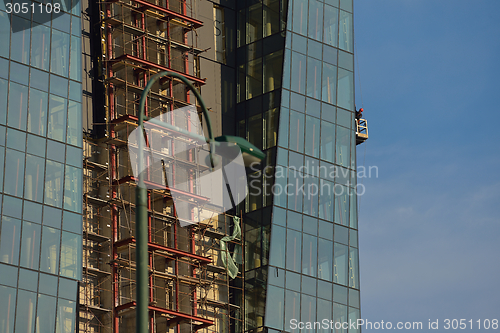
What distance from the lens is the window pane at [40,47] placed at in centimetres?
4847

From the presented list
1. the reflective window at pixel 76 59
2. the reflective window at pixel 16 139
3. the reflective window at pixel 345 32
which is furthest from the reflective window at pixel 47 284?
the reflective window at pixel 345 32

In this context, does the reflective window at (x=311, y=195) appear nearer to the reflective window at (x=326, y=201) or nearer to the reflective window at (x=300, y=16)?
the reflective window at (x=326, y=201)

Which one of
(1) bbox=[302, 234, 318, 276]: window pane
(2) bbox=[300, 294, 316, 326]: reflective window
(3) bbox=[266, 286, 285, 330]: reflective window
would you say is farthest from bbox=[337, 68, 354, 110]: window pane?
(3) bbox=[266, 286, 285, 330]: reflective window

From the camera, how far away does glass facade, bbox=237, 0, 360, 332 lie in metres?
58.2

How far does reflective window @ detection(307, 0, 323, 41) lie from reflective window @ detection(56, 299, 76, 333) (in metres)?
27.6

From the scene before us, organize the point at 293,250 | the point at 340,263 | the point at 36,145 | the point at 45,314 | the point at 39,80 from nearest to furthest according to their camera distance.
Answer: the point at 45,314
the point at 36,145
the point at 39,80
the point at 293,250
the point at 340,263

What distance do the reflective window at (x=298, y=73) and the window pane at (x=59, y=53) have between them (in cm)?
1755

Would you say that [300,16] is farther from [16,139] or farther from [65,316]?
[65,316]

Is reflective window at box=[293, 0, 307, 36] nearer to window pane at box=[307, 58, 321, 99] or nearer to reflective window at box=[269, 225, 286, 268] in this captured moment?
window pane at box=[307, 58, 321, 99]

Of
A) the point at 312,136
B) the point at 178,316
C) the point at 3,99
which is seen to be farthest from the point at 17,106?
the point at 312,136

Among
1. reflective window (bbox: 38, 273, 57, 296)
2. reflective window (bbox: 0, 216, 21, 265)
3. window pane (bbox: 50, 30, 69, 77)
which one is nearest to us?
reflective window (bbox: 0, 216, 21, 265)

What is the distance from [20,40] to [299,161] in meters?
21.7

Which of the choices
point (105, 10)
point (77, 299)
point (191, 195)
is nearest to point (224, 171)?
point (191, 195)

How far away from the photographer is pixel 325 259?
6031 cm
